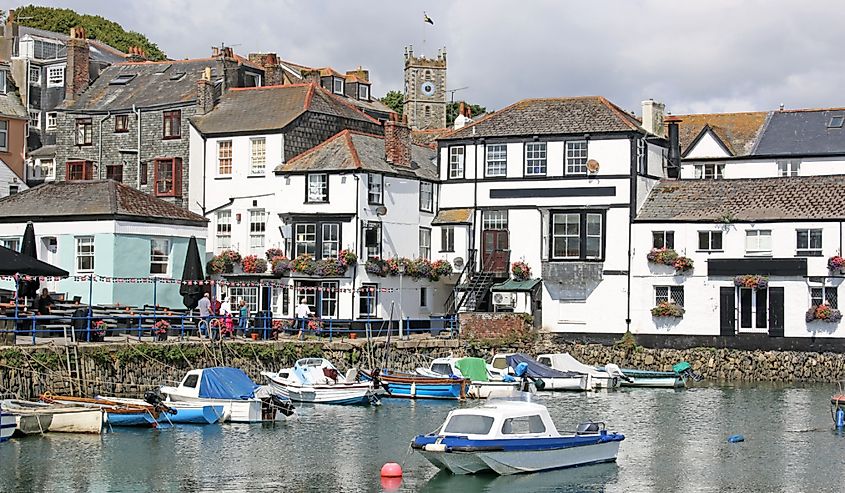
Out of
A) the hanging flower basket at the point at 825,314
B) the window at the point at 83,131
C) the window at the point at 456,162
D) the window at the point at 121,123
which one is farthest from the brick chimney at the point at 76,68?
the hanging flower basket at the point at 825,314

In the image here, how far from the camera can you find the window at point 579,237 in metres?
64.4

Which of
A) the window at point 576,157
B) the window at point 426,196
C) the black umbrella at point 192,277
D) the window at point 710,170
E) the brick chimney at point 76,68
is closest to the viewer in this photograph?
the black umbrella at point 192,277

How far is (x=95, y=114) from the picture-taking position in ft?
236

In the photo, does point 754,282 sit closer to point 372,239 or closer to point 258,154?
point 372,239

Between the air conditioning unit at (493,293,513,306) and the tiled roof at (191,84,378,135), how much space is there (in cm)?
1321

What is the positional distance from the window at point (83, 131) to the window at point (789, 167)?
37.5 metres

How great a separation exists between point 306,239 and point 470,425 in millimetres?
30600

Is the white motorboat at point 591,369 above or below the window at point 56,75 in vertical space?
below

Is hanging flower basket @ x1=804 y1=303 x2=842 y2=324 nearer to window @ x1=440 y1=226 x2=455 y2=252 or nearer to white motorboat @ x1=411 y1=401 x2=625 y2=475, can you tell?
window @ x1=440 y1=226 x2=455 y2=252

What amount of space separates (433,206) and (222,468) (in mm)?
33932

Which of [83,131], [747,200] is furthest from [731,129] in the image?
[83,131]

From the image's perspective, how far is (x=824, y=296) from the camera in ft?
197

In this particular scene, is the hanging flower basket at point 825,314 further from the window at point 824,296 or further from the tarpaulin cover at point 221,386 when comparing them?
the tarpaulin cover at point 221,386

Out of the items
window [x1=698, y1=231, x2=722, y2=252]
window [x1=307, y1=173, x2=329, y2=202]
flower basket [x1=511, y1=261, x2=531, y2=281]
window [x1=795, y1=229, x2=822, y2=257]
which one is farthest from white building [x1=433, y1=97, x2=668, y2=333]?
window [x1=795, y1=229, x2=822, y2=257]
